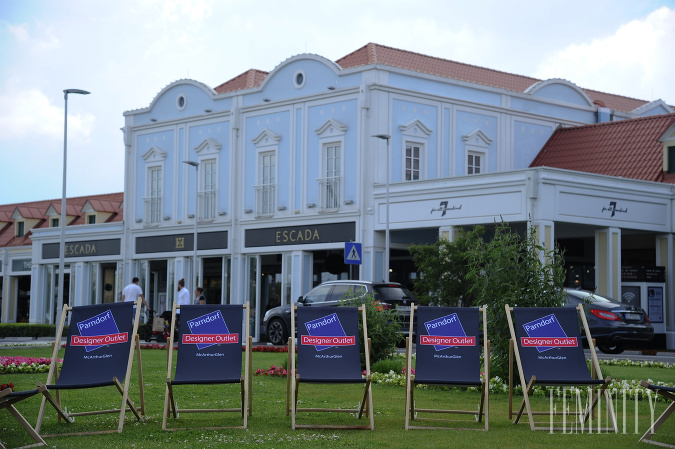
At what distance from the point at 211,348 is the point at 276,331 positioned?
1583 cm

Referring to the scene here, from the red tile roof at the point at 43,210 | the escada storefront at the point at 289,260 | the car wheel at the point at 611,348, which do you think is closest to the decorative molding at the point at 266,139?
the escada storefront at the point at 289,260

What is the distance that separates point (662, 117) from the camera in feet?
108

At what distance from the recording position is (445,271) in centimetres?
2588

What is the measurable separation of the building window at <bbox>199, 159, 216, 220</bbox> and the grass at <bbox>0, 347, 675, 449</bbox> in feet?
74.1

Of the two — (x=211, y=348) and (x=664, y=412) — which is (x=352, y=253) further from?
(x=664, y=412)

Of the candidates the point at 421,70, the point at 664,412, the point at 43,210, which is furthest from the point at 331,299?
the point at 43,210

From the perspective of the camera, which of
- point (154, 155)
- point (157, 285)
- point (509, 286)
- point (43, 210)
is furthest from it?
point (43, 210)

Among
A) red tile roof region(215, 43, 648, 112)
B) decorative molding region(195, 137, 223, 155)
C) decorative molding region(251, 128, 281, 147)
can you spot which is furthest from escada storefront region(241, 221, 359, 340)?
red tile roof region(215, 43, 648, 112)

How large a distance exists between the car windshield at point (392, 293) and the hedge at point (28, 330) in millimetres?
13651

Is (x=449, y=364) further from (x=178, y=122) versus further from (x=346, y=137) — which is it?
(x=178, y=122)

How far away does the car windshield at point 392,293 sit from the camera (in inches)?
958

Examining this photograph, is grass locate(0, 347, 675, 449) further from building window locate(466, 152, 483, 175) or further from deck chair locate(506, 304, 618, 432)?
building window locate(466, 152, 483, 175)

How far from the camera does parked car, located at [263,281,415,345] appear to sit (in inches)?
954

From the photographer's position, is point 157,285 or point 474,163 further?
point 157,285
